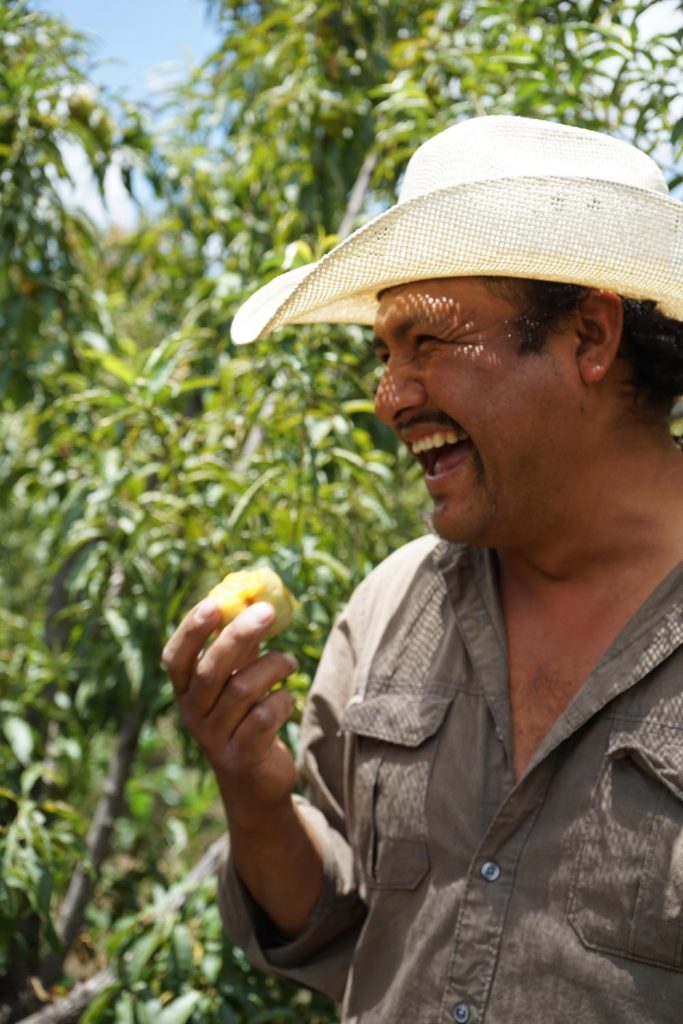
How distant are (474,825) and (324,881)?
1.26 ft

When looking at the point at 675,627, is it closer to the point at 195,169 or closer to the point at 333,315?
the point at 333,315

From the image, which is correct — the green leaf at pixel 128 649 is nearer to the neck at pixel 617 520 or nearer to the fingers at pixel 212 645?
the fingers at pixel 212 645

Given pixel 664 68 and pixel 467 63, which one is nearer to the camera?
pixel 664 68

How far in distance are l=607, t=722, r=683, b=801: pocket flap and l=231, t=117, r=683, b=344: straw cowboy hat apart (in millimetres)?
664

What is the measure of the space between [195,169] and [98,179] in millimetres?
380

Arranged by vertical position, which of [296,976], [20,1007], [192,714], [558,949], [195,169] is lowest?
[20,1007]

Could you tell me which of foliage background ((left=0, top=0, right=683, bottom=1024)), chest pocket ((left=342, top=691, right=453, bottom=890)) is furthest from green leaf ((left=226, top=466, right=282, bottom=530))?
chest pocket ((left=342, top=691, right=453, bottom=890))

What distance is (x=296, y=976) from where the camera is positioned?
81.4 inches

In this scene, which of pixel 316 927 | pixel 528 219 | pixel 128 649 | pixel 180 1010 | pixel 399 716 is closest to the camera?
pixel 528 219

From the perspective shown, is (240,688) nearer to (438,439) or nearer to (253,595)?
(253,595)

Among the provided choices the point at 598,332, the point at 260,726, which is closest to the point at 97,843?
the point at 260,726

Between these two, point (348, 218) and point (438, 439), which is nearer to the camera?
point (438, 439)

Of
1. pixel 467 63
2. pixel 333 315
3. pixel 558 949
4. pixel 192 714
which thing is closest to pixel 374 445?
pixel 333 315

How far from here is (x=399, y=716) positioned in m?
1.93
